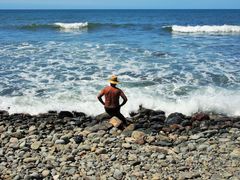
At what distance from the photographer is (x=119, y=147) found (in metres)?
8.45

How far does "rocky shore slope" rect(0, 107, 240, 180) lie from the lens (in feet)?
24.3

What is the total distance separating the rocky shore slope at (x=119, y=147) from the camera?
7.42 meters

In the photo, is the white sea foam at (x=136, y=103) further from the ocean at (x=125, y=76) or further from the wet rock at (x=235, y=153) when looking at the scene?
the wet rock at (x=235, y=153)

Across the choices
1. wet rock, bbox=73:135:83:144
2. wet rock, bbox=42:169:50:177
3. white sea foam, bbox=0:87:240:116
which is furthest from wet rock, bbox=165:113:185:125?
wet rock, bbox=42:169:50:177

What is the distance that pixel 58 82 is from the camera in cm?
1470

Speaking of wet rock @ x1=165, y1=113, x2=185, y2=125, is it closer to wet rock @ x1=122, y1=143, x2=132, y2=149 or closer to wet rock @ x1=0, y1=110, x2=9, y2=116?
wet rock @ x1=122, y1=143, x2=132, y2=149

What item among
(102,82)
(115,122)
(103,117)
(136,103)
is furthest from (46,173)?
(102,82)

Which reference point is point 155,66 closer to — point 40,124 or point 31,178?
point 40,124

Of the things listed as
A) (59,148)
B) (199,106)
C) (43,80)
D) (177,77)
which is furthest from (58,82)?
(59,148)

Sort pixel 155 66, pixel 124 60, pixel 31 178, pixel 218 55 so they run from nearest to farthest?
pixel 31 178
pixel 155 66
pixel 124 60
pixel 218 55

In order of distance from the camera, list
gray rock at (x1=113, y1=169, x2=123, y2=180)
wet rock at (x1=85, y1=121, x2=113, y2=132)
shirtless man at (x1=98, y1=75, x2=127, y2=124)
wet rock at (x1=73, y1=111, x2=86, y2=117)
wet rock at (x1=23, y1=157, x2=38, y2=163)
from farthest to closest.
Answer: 1. wet rock at (x1=73, y1=111, x2=86, y2=117)
2. shirtless man at (x1=98, y1=75, x2=127, y2=124)
3. wet rock at (x1=85, y1=121, x2=113, y2=132)
4. wet rock at (x1=23, y1=157, x2=38, y2=163)
5. gray rock at (x1=113, y1=169, x2=123, y2=180)

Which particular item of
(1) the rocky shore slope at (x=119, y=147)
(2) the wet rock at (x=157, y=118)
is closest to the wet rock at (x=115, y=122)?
(1) the rocky shore slope at (x=119, y=147)

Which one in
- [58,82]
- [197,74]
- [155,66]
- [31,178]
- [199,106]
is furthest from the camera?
[155,66]

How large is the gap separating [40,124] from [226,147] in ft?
14.9
